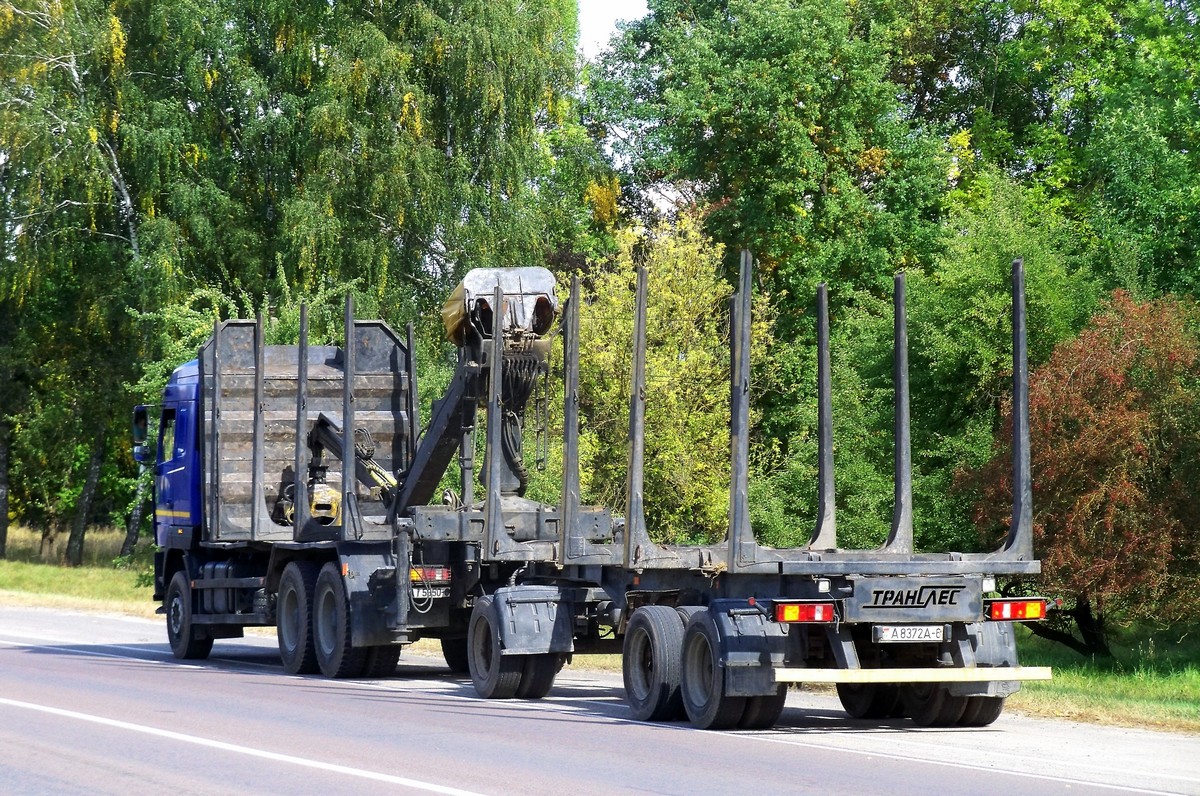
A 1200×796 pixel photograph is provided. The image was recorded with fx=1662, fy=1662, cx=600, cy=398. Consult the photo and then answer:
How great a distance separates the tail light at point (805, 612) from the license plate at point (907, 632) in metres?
0.48

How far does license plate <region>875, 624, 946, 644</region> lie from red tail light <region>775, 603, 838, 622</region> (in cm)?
48

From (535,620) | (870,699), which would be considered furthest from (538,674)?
(870,699)

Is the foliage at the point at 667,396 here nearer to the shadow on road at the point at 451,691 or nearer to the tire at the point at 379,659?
the shadow on road at the point at 451,691

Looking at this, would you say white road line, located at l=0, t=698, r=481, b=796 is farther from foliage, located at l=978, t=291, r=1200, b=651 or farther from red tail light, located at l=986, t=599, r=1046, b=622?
foliage, located at l=978, t=291, r=1200, b=651

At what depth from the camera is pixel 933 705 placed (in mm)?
14000

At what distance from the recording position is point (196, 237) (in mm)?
40531

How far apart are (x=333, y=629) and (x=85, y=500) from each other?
3341cm

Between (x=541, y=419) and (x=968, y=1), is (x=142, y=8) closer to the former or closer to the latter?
(x=968, y=1)

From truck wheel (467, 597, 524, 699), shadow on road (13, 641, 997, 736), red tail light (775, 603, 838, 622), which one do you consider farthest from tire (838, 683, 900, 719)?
truck wheel (467, 597, 524, 699)

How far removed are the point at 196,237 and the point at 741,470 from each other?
98.2ft

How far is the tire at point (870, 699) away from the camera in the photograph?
14680mm

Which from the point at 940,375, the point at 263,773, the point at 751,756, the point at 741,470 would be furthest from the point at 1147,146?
the point at 263,773

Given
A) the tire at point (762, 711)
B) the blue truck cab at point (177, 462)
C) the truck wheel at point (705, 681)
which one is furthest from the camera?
the blue truck cab at point (177, 462)

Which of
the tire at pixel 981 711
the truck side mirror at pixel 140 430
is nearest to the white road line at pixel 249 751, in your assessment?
the tire at pixel 981 711
